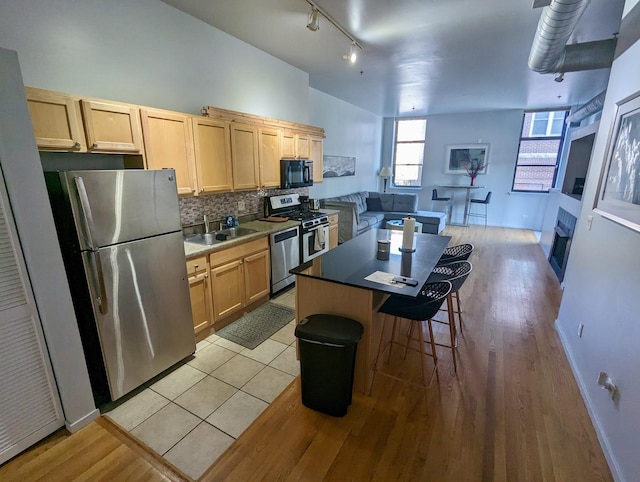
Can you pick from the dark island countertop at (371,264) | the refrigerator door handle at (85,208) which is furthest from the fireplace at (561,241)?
the refrigerator door handle at (85,208)

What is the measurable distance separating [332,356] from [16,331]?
68.5 inches

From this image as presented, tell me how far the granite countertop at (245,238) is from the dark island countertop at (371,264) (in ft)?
3.17

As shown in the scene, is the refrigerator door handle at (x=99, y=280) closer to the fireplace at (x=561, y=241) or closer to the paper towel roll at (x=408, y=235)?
the paper towel roll at (x=408, y=235)

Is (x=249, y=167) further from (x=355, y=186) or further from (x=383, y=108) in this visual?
(x=383, y=108)

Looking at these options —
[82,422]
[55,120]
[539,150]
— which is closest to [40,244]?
[55,120]

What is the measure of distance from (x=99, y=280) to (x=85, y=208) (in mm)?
451

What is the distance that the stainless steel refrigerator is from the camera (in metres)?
1.81

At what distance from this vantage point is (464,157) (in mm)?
8211

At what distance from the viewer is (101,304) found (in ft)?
6.18

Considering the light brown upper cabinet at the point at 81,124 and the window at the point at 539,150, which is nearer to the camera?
the light brown upper cabinet at the point at 81,124

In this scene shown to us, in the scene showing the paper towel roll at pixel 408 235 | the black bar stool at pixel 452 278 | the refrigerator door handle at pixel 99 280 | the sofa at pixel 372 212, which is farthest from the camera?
the sofa at pixel 372 212

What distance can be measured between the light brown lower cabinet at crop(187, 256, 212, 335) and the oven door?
5.07 feet

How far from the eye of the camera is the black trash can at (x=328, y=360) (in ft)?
5.87

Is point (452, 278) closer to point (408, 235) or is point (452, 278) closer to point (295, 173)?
point (408, 235)
